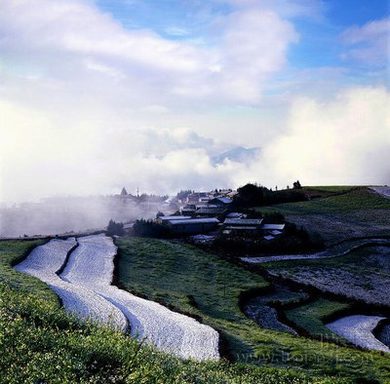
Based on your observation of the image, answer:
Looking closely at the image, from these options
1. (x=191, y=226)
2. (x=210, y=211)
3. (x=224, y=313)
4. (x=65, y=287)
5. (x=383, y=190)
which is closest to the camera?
(x=224, y=313)

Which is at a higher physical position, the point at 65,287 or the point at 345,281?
the point at 65,287

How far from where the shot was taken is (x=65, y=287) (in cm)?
4938

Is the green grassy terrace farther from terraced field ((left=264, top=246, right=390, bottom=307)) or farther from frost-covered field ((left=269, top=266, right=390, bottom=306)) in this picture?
frost-covered field ((left=269, top=266, right=390, bottom=306))

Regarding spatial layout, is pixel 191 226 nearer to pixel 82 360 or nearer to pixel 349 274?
pixel 349 274

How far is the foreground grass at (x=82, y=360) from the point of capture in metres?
19.1

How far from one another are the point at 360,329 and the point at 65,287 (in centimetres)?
2962

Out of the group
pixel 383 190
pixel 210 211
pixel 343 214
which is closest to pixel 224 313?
pixel 210 211

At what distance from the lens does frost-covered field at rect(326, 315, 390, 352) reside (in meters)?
44.1

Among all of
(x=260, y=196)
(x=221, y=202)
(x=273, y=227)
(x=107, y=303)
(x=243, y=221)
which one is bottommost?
(x=107, y=303)

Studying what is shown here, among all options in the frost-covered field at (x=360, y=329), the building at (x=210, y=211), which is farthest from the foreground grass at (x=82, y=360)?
A: the building at (x=210, y=211)

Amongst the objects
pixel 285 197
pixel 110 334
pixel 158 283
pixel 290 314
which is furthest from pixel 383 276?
pixel 285 197

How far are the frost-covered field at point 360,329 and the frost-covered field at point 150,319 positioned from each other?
15930mm

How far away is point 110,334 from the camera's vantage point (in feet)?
83.5

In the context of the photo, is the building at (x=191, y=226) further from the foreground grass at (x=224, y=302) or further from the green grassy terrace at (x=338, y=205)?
the green grassy terrace at (x=338, y=205)
